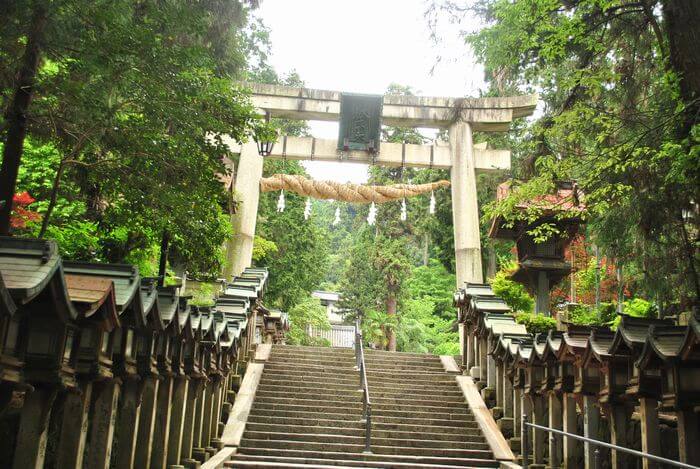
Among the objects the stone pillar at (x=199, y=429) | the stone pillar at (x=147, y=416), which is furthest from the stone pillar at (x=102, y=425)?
the stone pillar at (x=199, y=429)

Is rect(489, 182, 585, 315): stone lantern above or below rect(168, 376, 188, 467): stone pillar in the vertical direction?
above

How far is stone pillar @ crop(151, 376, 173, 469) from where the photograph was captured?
25.1ft

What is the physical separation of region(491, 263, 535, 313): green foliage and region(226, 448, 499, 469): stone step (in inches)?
411

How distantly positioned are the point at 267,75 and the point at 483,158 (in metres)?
16.1

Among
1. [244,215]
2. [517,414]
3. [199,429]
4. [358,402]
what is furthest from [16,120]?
[244,215]

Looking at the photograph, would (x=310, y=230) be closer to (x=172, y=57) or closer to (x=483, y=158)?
(x=483, y=158)

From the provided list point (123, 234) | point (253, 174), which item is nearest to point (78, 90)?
point (123, 234)

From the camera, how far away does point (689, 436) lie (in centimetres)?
584

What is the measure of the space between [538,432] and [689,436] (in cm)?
433

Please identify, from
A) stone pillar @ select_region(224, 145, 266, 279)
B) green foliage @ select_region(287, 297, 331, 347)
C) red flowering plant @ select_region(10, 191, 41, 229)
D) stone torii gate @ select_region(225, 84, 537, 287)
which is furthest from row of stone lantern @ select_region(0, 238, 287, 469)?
green foliage @ select_region(287, 297, 331, 347)

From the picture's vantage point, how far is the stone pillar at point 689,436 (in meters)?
5.70

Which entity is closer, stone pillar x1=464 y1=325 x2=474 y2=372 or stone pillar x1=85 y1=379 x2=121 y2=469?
stone pillar x1=85 y1=379 x2=121 y2=469

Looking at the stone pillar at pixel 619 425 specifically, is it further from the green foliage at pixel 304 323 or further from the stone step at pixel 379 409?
the green foliage at pixel 304 323

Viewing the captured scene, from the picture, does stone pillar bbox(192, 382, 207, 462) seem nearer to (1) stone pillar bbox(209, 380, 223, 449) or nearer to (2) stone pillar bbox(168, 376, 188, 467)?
(1) stone pillar bbox(209, 380, 223, 449)
